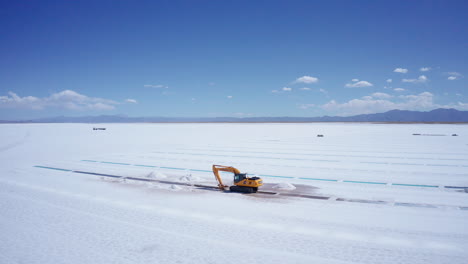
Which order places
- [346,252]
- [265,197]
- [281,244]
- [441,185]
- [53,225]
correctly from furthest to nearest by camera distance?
1. [441,185]
2. [265,197]
3. [53,225]
4. [281,244]
5. [346,252]

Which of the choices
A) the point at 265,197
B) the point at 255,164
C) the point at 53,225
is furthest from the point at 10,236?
the point at 255,164

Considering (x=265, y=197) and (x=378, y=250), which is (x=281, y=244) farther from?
(x=265, y=197)

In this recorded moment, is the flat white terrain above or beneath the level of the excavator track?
beneath

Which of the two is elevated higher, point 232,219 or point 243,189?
point 243,189

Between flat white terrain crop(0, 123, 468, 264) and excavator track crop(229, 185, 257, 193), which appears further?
excavator track crop(229, 185, 257, 193)

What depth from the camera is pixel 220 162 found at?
714 inches

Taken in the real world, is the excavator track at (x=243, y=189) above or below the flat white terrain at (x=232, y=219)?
above

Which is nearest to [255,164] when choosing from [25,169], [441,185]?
[441,185]

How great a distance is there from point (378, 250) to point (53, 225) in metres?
6.80

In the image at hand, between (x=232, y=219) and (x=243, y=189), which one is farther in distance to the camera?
(x=243, y=189)

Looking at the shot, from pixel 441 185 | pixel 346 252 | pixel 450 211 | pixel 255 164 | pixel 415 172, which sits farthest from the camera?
pixel 255 164

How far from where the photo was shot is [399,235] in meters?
6.58

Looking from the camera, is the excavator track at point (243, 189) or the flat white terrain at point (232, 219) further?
the excavator track at point (243, 189)

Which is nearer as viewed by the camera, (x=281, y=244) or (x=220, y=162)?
(x=281, y=244)
